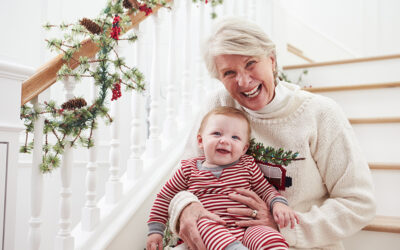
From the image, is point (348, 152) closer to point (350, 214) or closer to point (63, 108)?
point (350, 214)

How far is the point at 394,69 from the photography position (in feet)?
7.62

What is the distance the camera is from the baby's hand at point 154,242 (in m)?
1.16

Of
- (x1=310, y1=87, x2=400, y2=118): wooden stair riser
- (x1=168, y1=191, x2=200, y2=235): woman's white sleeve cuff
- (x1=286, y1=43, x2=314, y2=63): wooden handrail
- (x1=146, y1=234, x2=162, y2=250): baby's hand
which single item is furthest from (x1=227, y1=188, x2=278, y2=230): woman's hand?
(x1=286, y1=43, x2=314, y2=63): wooden handrail

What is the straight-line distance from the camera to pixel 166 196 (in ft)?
4.09

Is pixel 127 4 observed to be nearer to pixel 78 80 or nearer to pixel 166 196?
pixel 78 80

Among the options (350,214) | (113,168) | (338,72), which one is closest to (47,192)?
(113,168)

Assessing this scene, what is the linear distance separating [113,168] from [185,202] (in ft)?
1.52

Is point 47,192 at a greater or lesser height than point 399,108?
lesser

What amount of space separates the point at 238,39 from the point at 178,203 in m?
0.60

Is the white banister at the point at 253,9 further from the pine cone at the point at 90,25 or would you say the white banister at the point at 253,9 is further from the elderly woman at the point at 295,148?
the pine cone at the point at 90,25

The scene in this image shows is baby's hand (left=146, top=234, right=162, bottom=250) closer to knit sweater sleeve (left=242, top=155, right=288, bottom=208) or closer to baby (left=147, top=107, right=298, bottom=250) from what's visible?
baby (left=147, top=107, right=298, bottom=250)

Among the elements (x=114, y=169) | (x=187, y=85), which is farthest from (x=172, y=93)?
(x=114, y=169)

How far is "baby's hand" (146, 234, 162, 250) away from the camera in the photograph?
3.81 ft

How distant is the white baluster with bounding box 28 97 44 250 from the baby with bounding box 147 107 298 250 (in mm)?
375
